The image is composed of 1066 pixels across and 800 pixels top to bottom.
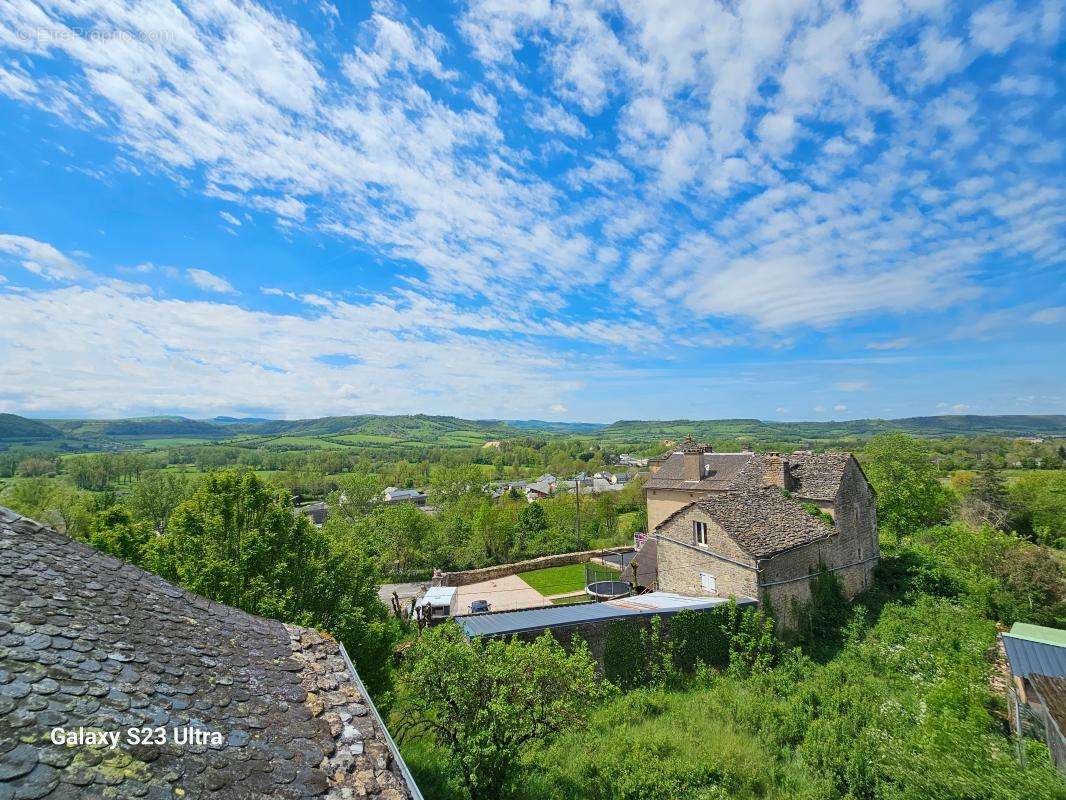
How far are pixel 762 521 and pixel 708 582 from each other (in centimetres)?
354

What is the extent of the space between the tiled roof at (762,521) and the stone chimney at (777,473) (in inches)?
62.1

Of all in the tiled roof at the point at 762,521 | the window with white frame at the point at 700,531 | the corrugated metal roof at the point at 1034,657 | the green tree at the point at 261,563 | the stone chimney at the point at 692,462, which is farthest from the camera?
the stone chimney at the point at 692,462

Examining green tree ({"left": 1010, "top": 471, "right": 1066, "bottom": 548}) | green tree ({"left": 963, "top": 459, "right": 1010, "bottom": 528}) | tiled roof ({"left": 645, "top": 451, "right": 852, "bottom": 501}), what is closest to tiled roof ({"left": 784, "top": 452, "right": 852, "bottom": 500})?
tiled roof ({"left": 645, "top": 451, "right": 852, "bottom": 501})

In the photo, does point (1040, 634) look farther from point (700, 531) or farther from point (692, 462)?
point (692, 462)

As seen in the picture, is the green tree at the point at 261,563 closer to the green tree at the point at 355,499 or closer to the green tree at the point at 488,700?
the green tree at the point at 488,700

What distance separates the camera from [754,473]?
2714cm

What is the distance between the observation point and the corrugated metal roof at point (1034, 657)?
41.1ft

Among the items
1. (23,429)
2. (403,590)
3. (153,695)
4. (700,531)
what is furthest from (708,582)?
(23,429)

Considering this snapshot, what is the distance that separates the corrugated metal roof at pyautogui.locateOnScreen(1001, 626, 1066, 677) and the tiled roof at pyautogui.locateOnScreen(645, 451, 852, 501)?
28.0 ft

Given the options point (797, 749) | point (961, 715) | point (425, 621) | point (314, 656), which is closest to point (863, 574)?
point (961, 715)

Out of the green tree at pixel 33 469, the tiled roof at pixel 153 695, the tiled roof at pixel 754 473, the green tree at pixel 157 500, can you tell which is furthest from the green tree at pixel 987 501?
the green tree at pixel 33 469

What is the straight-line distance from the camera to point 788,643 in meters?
18.5

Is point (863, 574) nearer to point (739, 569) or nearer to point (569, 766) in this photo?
point (739, 569)

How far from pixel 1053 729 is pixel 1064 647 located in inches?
246
